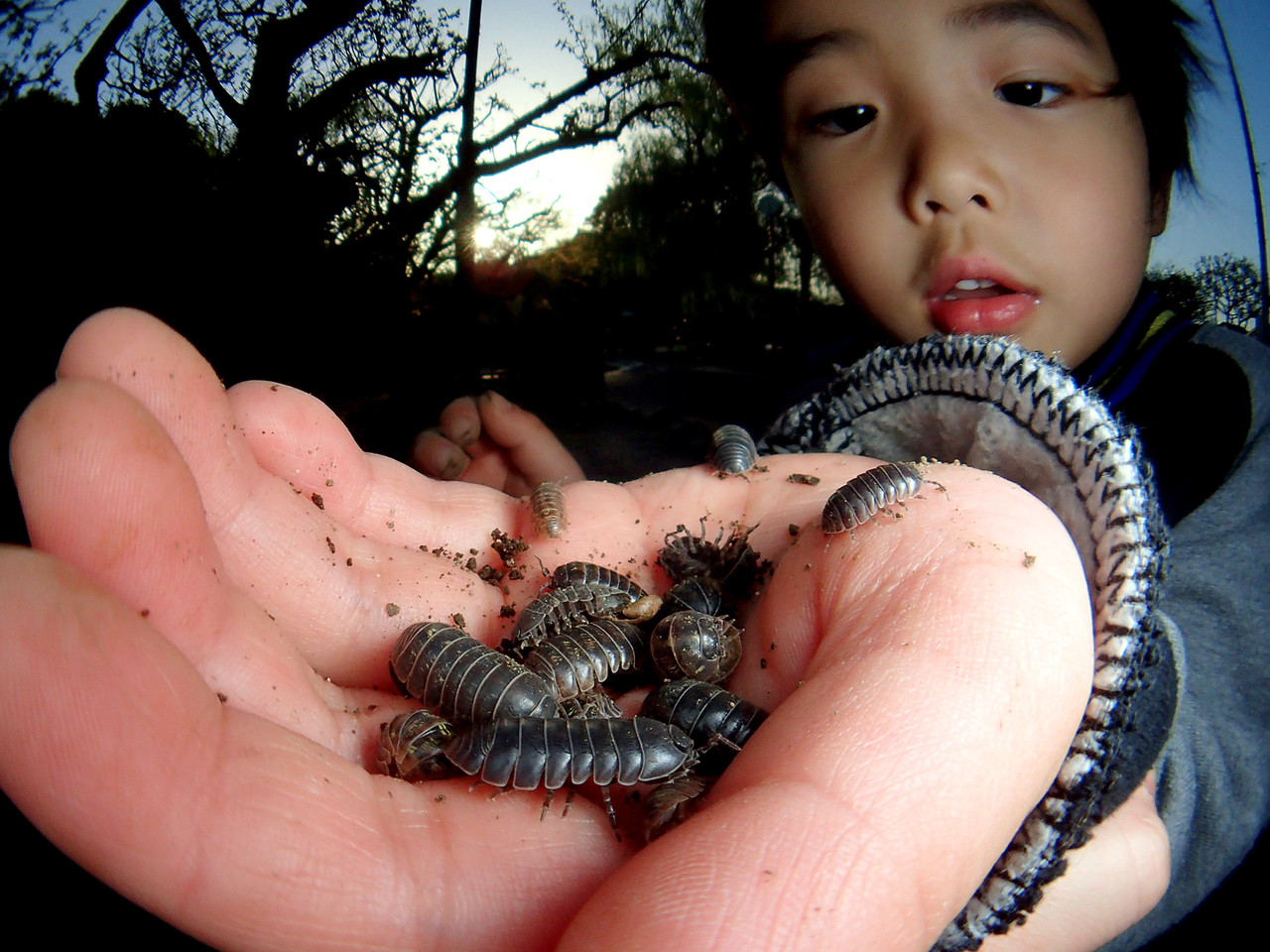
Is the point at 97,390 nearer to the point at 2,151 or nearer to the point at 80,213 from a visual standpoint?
the point at 80,213

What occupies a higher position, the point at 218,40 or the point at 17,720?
the point at 218,40

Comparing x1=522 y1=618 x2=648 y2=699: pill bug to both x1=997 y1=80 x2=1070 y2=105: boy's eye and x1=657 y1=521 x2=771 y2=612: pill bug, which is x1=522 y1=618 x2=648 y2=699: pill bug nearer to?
x1=657 y1=521 x2=771 y2=612: pill bug

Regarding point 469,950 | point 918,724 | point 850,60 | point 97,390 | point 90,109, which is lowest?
point 469,950

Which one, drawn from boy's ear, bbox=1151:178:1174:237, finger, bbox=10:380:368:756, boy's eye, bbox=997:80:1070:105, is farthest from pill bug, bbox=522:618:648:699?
boy's ear, bbox=1151:178:1174:237

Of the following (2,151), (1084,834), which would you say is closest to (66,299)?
(2,151)

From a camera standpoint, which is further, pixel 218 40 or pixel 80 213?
pixel 218 40

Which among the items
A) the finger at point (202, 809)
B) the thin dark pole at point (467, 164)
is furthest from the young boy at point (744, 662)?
the thin dark pole at point (467, 164)

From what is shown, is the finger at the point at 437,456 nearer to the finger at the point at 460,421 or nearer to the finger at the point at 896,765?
the finger at the point at 460,421
